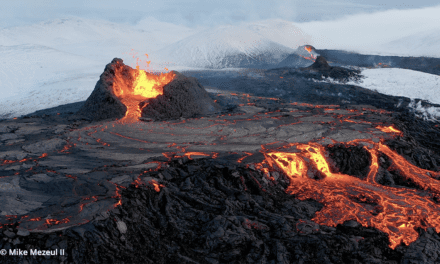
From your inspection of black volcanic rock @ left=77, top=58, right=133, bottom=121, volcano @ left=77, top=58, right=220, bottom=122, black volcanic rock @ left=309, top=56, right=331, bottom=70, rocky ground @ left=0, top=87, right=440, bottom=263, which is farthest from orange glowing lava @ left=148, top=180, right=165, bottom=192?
black volcanic rock @ left=309, top=56, right=331, bottom=70

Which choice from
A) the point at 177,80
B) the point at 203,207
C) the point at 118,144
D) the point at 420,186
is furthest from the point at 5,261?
the point at 177,80

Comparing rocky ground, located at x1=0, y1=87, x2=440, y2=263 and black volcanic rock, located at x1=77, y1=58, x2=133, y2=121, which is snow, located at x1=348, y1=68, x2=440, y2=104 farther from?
black volcanic rock, located at x1=77, y1=58, x2=133, y2=121

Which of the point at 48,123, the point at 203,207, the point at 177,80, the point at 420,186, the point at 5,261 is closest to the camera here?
the point at 5,261

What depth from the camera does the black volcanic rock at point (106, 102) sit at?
37.2 feet

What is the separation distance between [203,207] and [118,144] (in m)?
3.53

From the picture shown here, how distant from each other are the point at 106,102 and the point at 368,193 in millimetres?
9384

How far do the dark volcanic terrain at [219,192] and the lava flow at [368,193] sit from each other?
0.03 metres

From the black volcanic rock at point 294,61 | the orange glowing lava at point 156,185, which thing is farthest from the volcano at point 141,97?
the black volcanic rock at point 294,61

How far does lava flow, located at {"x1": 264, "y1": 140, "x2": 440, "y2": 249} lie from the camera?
5.36 m

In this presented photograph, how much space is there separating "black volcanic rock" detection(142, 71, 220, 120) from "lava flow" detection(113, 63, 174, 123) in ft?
3.24

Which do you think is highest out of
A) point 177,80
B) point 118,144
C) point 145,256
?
point 177,80

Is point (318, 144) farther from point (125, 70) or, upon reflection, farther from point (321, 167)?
point (125, 70)

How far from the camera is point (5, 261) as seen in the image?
144 inches

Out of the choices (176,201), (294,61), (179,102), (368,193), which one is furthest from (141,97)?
(294,61)
